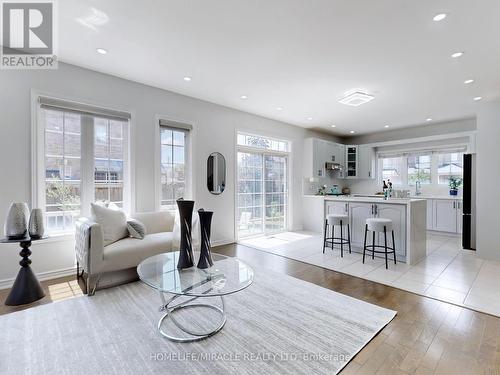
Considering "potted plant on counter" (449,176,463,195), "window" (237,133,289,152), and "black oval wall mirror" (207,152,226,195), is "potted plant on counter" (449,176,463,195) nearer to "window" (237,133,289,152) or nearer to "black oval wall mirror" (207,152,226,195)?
"window" (237,133,289,152)

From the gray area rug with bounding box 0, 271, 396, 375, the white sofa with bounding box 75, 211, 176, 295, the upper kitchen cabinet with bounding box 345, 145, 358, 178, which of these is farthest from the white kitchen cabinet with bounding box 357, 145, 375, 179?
the white sofa with bounding box 75, 211, 176, 295

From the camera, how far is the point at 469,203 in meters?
4.61

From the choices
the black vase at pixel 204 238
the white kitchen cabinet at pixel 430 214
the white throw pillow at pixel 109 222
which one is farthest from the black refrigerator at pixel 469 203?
the white throw pillow at pixel 109 222

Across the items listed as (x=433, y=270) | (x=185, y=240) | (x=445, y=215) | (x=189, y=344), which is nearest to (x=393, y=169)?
(x=445, y=215)

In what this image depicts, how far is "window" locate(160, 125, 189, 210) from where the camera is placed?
420 cm

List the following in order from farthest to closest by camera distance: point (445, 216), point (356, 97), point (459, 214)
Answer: point (445, 216)
point (459, 214)
point (356, 97)

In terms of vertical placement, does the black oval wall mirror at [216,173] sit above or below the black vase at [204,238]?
above

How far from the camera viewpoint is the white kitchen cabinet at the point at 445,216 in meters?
5.65

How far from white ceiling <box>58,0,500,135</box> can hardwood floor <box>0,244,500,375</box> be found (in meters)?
2.71

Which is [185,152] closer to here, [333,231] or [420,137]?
[333,231]

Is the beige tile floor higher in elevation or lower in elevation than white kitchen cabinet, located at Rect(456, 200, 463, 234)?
lower

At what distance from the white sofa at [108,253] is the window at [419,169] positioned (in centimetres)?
640

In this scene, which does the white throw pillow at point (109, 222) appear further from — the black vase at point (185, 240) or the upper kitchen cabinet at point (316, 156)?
the upper kitchen cabinet at point (316, 156)

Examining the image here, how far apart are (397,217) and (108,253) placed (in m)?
4.04
